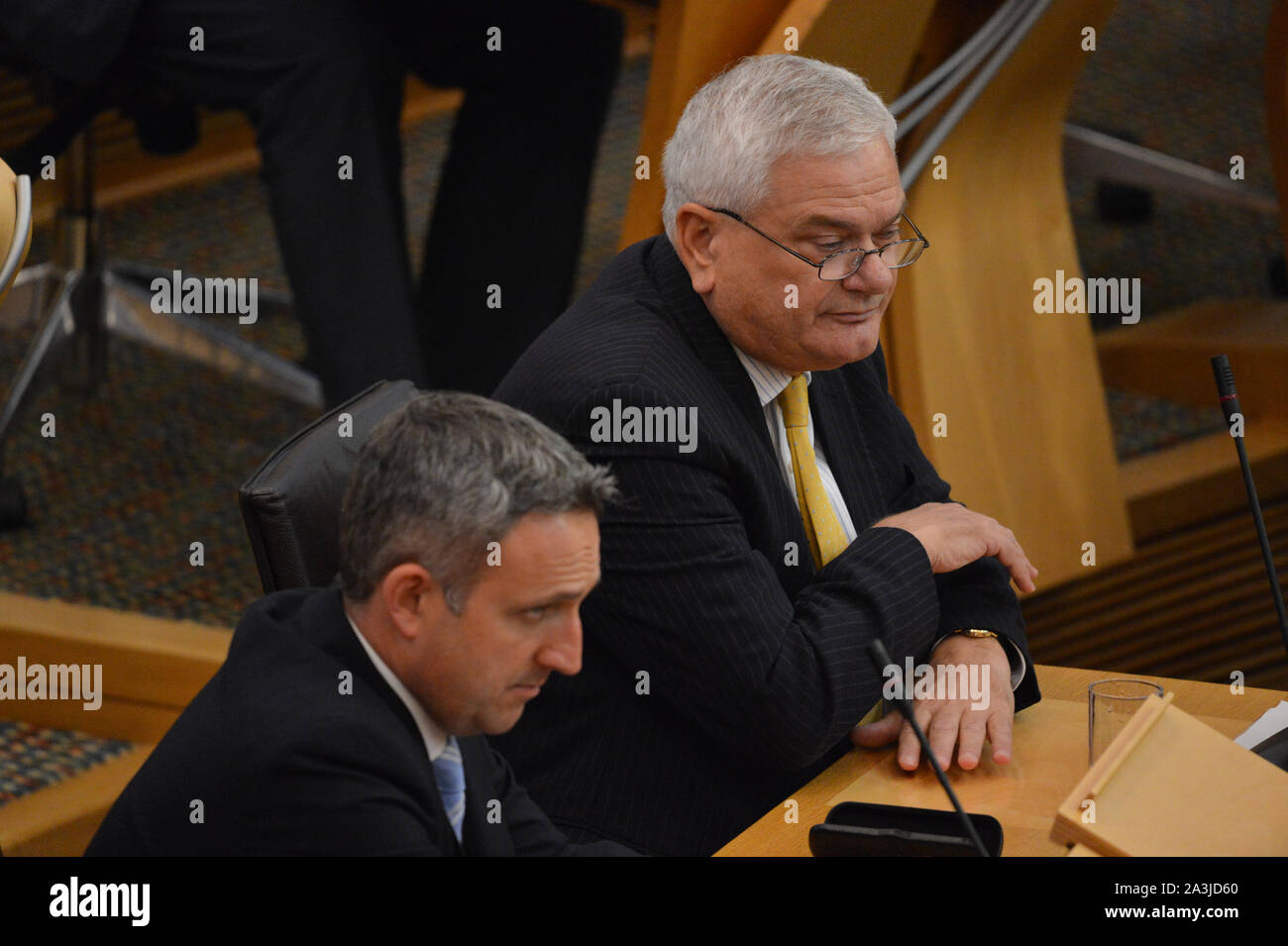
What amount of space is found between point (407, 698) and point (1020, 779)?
0.57 m

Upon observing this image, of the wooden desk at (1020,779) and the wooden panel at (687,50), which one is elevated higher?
the wooden panel at (687,50)

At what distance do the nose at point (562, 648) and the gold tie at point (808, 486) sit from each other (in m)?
Answer: 0.55

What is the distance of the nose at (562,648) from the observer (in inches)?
49.9

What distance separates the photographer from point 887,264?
1.76 m

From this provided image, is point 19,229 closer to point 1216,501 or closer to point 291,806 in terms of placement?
point 291,806

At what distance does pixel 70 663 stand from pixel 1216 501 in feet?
7.02

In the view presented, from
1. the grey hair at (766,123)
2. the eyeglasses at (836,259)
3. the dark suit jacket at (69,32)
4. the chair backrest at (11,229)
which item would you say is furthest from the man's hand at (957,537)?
the dark suit jacket at (69,32)

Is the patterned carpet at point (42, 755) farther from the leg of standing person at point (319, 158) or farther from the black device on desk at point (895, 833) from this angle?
the black device on desk at point (895, 833)

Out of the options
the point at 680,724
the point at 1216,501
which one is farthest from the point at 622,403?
the point at 1216,501

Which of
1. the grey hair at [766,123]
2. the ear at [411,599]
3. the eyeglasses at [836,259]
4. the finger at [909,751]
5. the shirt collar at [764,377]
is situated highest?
the grey hair at [766,123]

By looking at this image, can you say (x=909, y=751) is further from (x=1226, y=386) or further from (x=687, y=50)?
(x=687, y=50)

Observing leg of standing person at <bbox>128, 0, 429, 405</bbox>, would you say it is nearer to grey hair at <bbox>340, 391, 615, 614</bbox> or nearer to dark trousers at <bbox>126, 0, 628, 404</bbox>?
dark trousers at <bbox>126, 0, 628, 404</bbox>
